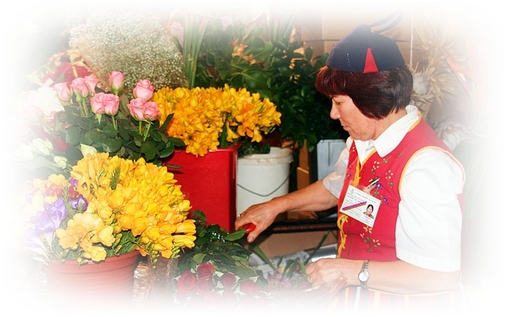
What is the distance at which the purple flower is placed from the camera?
81 cm

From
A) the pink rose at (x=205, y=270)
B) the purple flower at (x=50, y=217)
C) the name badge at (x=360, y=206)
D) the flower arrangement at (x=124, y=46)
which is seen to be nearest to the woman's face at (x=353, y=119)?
the name badge at (x=360, y=206)

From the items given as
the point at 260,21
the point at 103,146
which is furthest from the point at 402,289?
the point at 260,21

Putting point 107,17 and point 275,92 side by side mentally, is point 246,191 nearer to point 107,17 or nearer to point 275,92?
point 275,92

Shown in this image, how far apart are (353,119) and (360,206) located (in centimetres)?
23

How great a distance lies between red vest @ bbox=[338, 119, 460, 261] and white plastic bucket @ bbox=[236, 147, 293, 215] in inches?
14.7

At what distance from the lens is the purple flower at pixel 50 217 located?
2.67 feet

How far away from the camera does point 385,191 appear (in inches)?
52.8

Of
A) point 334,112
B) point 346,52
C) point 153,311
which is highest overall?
point 346,52

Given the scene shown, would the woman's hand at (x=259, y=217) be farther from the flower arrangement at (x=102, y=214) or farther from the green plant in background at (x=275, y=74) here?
the flower arrangement at (x=102, y=214)

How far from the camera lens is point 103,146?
106cm

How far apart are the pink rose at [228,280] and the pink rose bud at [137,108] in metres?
0.35

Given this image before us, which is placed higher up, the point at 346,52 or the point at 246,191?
the point at 346,52

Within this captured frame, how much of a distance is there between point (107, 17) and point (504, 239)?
49.6 inches

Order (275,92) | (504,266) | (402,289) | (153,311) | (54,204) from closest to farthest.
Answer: (54,204) < (153,311) < (402,289) < (504,266) < (275,92)
